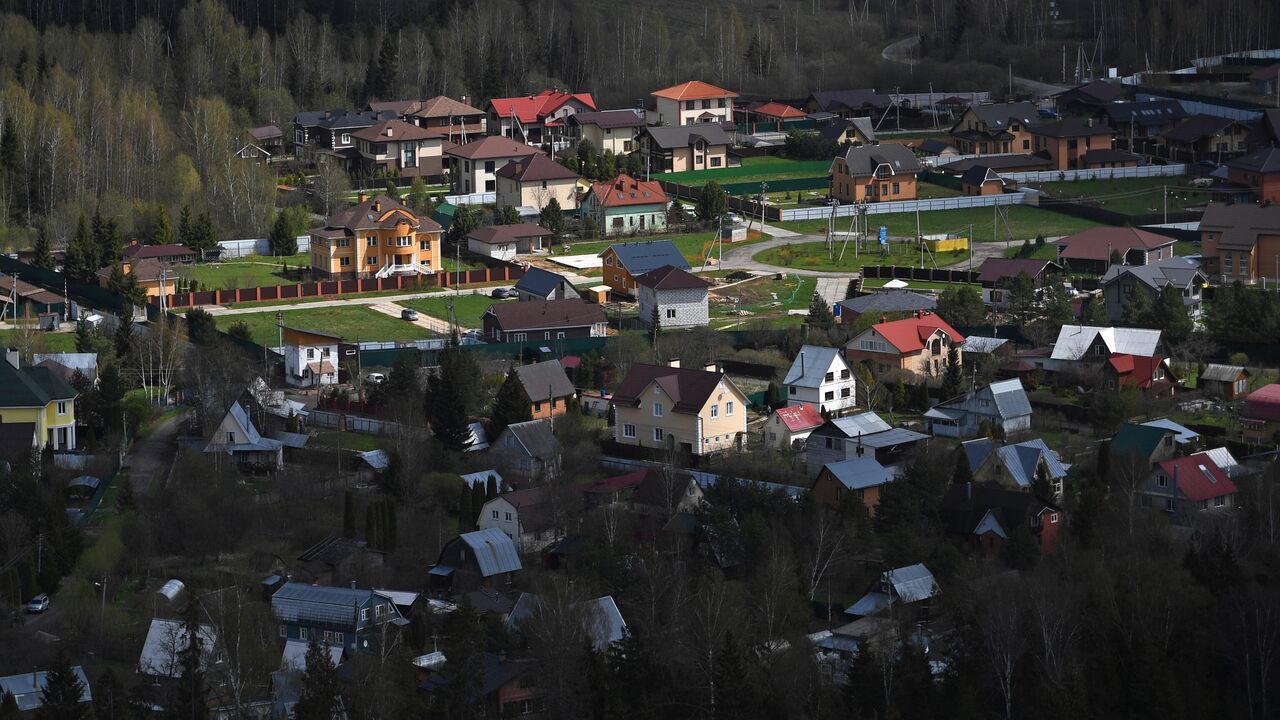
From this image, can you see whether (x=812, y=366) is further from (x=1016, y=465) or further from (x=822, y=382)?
(x=1016, y=465)

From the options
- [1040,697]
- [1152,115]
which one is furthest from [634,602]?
[1152,115]

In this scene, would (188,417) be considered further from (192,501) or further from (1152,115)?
(1152,115)

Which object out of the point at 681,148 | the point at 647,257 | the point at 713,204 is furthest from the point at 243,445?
the point at 681,148

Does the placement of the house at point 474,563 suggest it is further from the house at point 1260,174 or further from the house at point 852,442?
the house at point 1260,174

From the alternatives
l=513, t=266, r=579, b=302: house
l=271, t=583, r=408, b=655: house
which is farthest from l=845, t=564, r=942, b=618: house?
l=513, t=266, r=579, b=302: house

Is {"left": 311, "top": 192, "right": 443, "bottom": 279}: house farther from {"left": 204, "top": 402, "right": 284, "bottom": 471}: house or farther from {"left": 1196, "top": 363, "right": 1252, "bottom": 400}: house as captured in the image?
{"left": 1196, "top": 363, "right": 1252, "bottom": 400}: house
